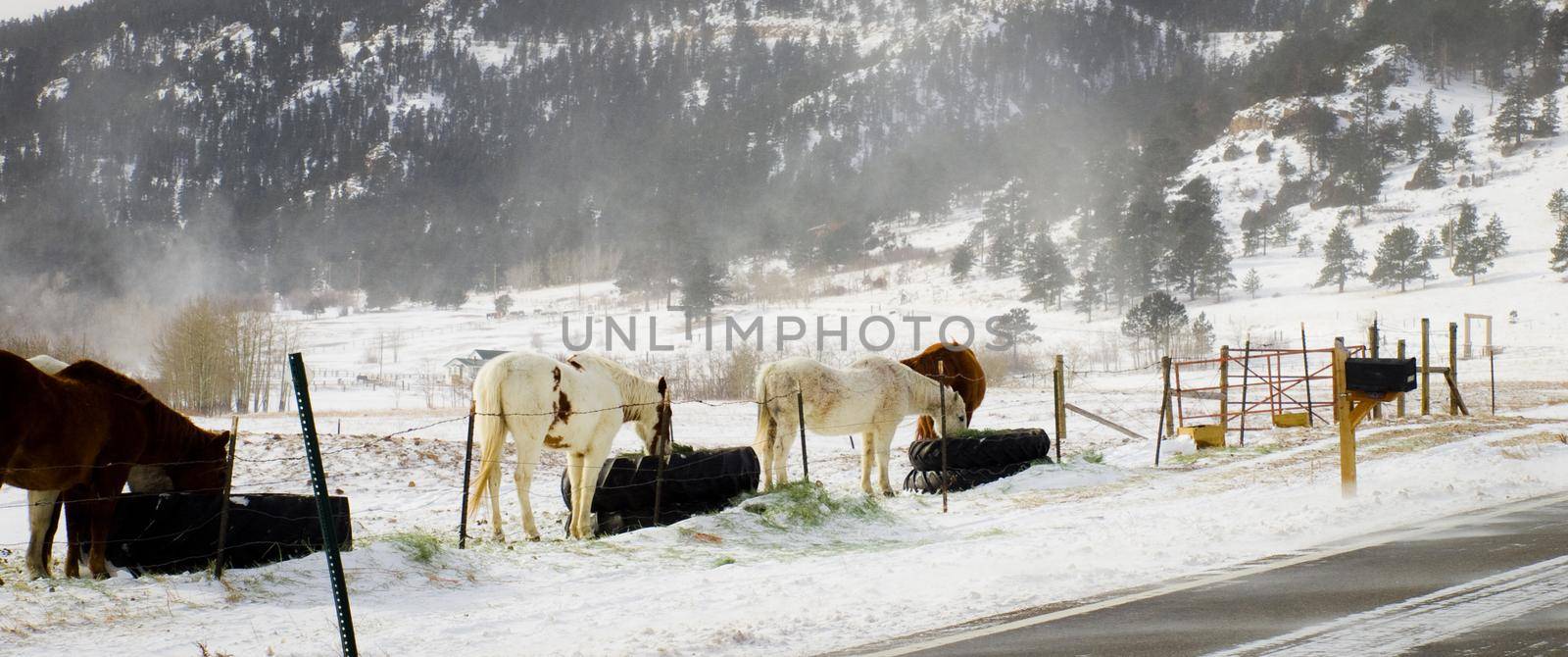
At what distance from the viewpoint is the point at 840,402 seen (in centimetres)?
1492

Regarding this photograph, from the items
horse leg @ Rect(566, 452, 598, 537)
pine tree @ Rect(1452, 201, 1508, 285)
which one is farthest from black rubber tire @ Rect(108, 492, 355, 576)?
pine tree @ Rect(1452, 201, 1508, 285)

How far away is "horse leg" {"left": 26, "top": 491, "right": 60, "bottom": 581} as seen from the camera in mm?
7738

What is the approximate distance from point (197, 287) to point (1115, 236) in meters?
145

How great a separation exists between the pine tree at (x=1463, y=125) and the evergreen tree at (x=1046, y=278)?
50550 millimetres

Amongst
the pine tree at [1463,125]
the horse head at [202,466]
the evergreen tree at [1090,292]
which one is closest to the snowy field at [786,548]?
the horse head at [202,466]

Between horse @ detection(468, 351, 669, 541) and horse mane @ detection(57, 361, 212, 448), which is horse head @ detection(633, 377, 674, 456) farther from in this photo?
horse mane @ detection(57, 361, 212, 448)

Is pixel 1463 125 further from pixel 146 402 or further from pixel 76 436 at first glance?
pixel 76 436

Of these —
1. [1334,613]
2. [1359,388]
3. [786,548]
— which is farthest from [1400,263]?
[1334,613]

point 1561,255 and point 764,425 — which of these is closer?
point 764,425

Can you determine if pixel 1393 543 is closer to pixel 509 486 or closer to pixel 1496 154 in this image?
pixel 509 486

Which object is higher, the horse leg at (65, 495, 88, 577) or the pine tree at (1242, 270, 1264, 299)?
the pine tree at (1242, 270, 1264, 299)

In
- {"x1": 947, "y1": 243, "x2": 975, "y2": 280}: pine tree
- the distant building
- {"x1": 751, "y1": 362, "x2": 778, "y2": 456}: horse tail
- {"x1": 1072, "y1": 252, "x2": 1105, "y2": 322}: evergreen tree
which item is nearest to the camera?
{"x1": 751, "y1": 362, "x2": 778, "y2": 456}: horse tail

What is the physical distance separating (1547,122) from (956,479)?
115m

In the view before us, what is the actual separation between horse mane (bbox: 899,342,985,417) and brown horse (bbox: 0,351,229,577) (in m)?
12.8
